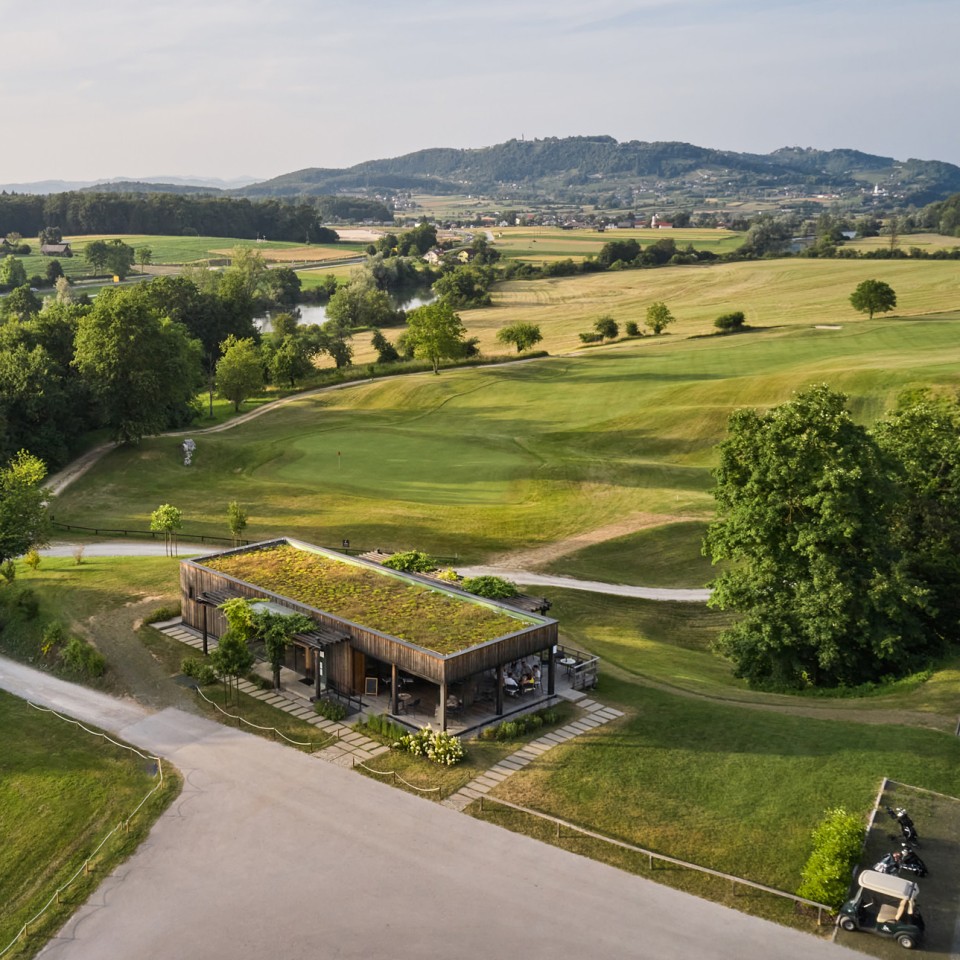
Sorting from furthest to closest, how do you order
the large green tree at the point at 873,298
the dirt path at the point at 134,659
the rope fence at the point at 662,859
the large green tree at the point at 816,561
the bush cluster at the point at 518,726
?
1. the large green tree at the point at 873,298
2. the large green tree at the point at 816,561
3. the dirt path at the point at 134,659
4. the bush cluster at the point at 518,726
5. the rope fence at the point at 662,859

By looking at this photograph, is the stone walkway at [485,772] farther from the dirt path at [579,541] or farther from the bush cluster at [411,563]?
the dirt path at [579,541]

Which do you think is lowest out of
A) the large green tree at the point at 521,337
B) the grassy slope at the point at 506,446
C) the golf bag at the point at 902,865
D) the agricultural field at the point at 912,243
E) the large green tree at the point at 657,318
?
the golf bag at the point at 902,865

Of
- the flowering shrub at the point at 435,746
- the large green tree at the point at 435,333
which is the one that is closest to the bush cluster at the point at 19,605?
the flowering shrub at the point at 435,746

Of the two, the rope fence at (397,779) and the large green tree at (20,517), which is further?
the large green tree at (20,517)

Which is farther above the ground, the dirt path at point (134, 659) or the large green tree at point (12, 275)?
the large green tree at point (12, 275)

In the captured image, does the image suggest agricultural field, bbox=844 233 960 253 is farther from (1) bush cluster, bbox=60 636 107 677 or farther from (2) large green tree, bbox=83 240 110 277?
(1) bush cluster, bbox=60 636 107 677

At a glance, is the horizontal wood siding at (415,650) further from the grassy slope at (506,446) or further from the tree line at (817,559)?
the grassy slope at (506,446)

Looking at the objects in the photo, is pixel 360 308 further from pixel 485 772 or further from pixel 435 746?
pixel 485 772

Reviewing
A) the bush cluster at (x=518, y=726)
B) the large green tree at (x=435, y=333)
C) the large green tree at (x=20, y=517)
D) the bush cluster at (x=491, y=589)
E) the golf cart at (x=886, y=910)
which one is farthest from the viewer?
the large green tree at (x=435, y=333)

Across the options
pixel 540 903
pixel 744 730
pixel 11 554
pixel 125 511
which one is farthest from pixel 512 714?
pixel 125 511
